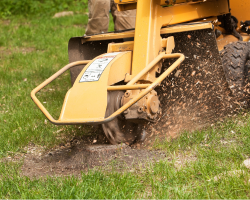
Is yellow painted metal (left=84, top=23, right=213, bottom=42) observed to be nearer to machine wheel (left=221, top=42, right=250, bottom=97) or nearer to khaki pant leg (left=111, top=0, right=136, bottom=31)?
machine wheel (left=221, top=42, right=250, bottom=97)

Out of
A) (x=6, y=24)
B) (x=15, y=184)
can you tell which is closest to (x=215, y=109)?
(x=15, y=184)

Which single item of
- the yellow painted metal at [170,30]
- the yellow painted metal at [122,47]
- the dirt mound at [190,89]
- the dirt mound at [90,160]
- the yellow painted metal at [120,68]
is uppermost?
the yellow painted metal at [170,30]

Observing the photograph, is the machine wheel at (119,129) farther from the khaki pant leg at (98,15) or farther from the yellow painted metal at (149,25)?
the khaki pant leg at (98,15)

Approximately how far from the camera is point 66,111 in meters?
2.26

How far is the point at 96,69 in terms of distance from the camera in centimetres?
241

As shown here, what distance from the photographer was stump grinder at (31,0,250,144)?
2287 millimetres

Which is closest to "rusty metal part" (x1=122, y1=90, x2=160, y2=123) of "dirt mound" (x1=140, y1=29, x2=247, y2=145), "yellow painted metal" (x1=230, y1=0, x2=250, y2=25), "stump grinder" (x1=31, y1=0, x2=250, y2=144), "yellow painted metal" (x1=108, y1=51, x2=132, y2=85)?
"stump grinder" (x1=31, y1=0, x2=250, y2=144)

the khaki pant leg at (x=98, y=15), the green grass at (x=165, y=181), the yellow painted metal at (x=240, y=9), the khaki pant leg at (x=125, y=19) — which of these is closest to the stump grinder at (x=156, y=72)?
the green grass at (x=165, y=181)

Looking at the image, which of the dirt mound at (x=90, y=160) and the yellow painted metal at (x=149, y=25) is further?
the yellow painted metal at (x=149, y=25)

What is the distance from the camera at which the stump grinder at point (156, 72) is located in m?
2.29

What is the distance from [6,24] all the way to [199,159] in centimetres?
738

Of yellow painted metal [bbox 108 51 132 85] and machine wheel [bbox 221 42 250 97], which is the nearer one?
yellow painted metal [bbox 108 51 132 85]

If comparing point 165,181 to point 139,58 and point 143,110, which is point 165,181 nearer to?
point 143,110

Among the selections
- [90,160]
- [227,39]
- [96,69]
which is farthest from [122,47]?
[227,39]
